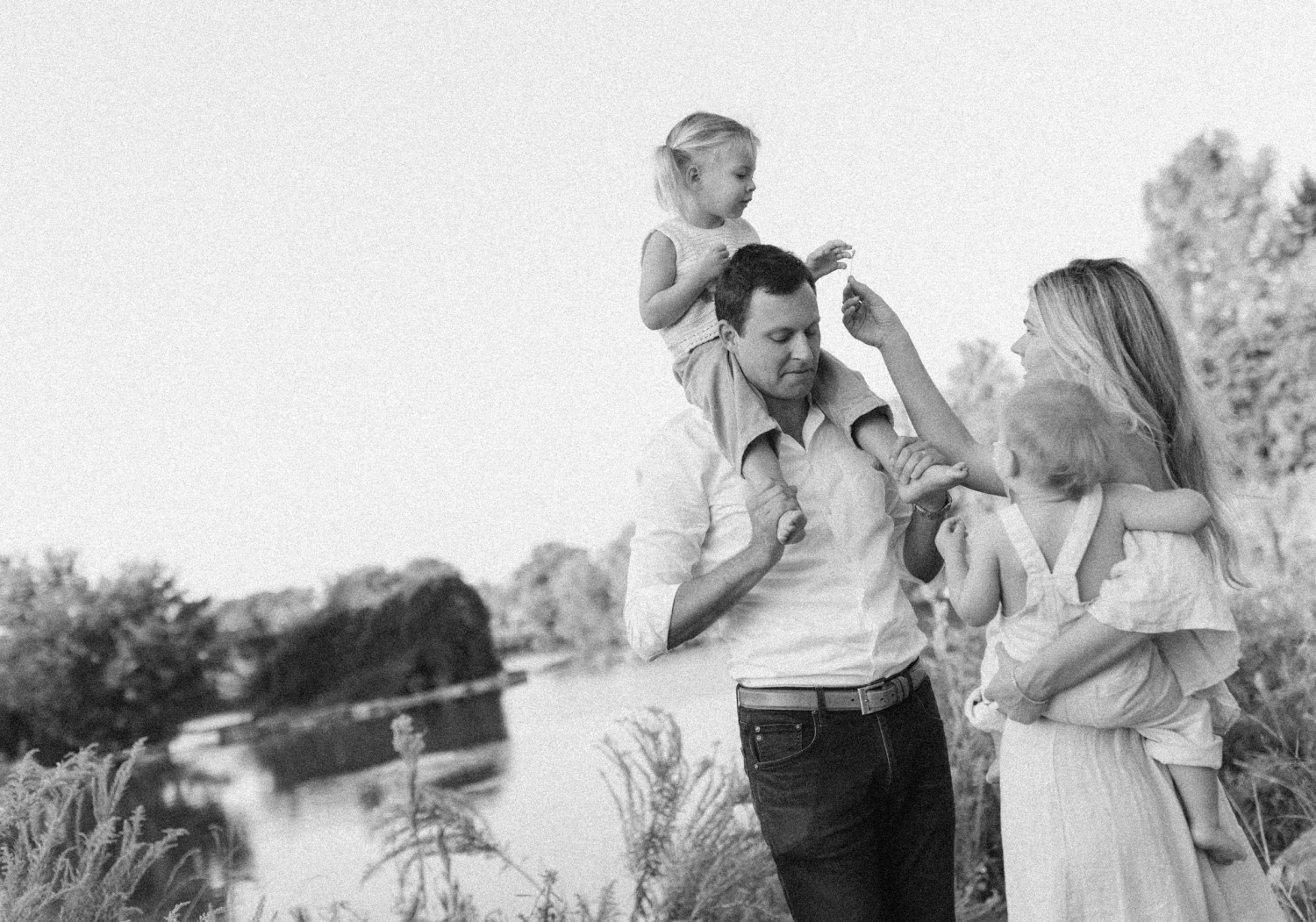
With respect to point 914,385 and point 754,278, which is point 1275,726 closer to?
point 914,385

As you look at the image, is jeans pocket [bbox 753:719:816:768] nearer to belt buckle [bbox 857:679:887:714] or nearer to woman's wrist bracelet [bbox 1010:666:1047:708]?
belt buckle [bbox 857:679:887:714]

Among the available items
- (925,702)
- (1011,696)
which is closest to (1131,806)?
(1011,696)

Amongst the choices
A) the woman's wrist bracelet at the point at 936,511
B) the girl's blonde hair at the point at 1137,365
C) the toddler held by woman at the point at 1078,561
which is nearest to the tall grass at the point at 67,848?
the woman's wrist bracelet at the point at 936,511

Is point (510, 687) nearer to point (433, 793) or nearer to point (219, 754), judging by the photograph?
point (219, 754)

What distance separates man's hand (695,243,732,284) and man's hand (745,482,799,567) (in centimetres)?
58

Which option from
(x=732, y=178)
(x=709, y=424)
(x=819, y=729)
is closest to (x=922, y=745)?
(x=819, y=729)

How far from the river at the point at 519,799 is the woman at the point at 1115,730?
1190 millimetres

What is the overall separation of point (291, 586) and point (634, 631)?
22.0 meters

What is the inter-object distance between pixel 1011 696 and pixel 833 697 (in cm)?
37

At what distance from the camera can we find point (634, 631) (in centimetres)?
222

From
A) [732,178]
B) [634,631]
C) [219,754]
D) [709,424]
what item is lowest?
[219,754]

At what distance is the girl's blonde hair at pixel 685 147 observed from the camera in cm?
278

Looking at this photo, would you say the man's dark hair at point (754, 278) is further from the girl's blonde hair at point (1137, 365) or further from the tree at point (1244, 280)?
the tree at point (1244, 280)

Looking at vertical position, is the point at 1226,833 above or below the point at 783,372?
below
